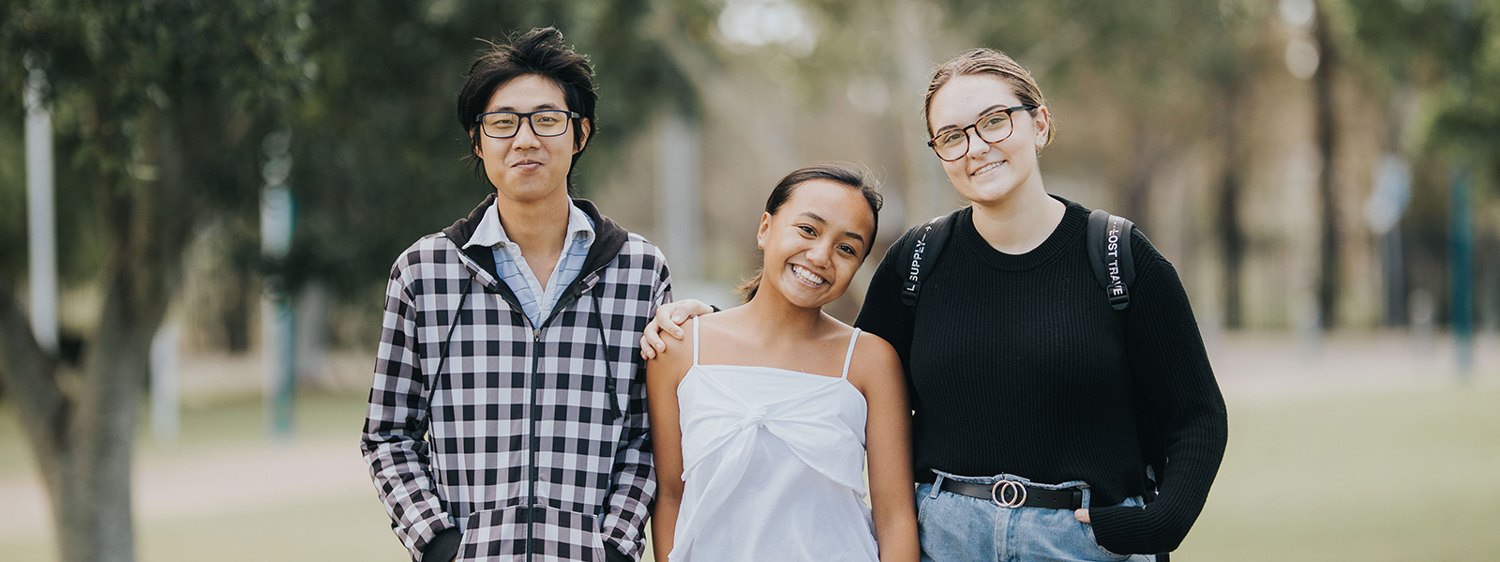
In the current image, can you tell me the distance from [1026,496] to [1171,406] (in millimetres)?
357

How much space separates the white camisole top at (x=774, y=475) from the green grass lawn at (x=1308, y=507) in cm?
553

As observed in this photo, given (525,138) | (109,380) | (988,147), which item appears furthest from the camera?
(109,380)

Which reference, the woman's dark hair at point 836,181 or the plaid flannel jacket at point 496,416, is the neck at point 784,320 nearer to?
the woman's dark hair at point 836,181

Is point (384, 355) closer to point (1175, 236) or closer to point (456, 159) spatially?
point (456, 159)

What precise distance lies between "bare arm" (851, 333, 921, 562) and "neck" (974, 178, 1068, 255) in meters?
0.37

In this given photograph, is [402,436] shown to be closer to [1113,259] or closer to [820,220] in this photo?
[820,220]

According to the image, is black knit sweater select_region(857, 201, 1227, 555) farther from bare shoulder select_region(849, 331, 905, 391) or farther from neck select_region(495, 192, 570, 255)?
neck select_region(495, 192, 570, 255)

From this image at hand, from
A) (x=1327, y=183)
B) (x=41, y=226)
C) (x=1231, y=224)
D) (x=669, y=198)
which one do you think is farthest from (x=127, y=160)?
(x=1231, y=224)

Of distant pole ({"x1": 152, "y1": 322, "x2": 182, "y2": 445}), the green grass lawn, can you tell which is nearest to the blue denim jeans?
the green grass lawn

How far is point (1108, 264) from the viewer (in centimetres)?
258

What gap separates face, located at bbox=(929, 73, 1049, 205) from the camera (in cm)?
265

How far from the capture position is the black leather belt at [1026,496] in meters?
2.57

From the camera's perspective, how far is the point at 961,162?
8.75 ft

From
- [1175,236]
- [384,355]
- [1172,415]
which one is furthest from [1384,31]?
[1175,236]
